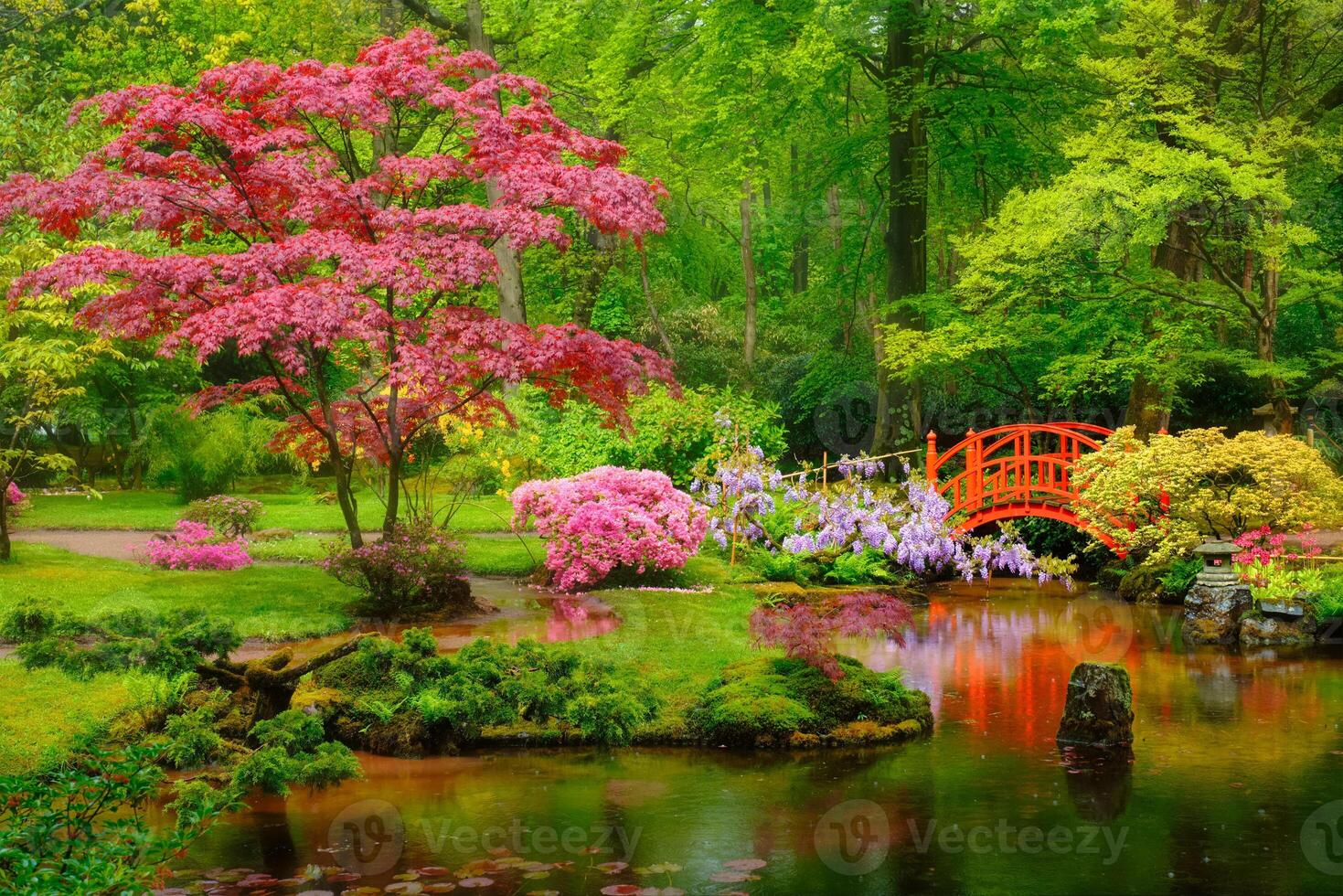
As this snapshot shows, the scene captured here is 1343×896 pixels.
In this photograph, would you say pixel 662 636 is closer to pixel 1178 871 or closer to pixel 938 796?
pixel 938 796

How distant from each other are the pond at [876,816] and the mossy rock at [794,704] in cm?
22

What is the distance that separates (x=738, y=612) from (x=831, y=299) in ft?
65.7

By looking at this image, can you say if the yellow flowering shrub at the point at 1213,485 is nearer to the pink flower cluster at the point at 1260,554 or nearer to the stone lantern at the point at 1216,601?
the pink flower cluster at the point at 1260,554

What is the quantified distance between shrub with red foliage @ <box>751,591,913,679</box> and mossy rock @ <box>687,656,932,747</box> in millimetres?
174

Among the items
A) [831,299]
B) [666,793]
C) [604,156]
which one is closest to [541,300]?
[831,299]

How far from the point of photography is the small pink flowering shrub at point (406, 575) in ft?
44.3

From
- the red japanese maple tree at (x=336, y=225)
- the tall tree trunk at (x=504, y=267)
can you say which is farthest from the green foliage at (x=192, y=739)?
the tall tree trunk at (x=504, y=267)

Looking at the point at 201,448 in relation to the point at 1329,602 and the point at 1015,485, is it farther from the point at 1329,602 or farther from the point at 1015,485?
the point at 1329,602

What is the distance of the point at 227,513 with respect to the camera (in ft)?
59.5

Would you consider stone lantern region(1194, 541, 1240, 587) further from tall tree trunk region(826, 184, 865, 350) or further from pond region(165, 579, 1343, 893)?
tall tree trunk region(826, 184, 865, 350)

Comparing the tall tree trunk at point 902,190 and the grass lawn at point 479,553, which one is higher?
the tall tree trunk at point 902,190

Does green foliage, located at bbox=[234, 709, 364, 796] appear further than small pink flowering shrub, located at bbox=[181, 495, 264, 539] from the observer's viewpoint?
A: No

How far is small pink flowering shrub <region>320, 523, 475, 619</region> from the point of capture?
531 inches

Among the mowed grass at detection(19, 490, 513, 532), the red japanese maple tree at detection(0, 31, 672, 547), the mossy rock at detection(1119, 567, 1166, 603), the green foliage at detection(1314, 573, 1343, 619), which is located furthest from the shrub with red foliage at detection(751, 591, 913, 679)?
the mowed grass at detection(19, 490, 513, 532)
